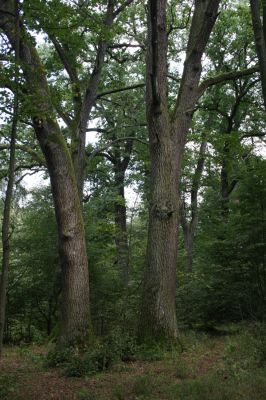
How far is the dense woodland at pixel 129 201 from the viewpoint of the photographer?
25.5 feet

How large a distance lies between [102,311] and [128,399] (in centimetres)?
866

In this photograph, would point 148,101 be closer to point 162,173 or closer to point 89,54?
point 162,173

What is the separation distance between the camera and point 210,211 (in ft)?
57.7

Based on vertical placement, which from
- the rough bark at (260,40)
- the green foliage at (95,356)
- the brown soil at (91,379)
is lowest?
the brown soil at (91,379)

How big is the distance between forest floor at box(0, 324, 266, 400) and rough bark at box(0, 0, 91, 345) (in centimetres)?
102

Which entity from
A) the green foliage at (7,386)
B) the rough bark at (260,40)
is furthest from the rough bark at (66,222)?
the rough bark at (260,40)

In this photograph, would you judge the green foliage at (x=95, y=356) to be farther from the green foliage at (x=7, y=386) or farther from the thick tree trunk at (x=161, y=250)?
the green foliage at (x=7, y=386)

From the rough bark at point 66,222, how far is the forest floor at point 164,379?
102 cm

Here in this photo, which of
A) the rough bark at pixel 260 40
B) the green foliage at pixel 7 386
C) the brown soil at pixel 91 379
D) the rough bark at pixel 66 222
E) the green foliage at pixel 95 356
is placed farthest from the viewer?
the rough bark at pixel 66 222

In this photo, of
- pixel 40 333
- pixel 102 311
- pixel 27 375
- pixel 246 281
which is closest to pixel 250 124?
pixel 246 281

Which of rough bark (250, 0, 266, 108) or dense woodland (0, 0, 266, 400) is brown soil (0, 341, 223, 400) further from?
rough bark (250, 0, 266, 108)

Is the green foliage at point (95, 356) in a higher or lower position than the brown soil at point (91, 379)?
higher

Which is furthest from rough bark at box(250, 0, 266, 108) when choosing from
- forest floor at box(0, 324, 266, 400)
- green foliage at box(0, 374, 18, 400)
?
green foliage at box(0, 374, 18, 400)

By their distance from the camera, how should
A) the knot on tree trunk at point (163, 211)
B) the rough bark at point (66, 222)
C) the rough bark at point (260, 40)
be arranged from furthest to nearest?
the knot on tree trunk at point (163, 211) < the rough bark at point (66, 222) < the rough bark at point (260, 40)
